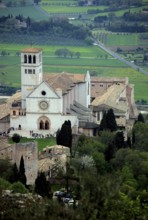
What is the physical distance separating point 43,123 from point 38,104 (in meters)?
0.93

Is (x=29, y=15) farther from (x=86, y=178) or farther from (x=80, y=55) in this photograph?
(x=86, y=178)

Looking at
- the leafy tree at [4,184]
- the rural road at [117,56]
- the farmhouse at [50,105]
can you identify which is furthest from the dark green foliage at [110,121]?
the rural road at [117,56]

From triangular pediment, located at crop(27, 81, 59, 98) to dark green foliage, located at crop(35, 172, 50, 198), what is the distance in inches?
454

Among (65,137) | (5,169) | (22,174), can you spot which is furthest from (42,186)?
(65,137)

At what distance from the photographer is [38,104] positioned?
59375 mm

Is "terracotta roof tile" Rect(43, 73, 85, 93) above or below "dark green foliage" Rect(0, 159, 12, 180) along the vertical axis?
above

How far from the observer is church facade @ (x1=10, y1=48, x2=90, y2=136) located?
59.1 m

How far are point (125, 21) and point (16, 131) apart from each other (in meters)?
61.1

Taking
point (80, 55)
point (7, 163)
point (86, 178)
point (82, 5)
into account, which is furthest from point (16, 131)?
point (82, 5)

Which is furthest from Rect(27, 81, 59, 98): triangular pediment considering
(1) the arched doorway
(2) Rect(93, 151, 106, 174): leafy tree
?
(2) Rect(93, 151, 106, 174): leafy tree

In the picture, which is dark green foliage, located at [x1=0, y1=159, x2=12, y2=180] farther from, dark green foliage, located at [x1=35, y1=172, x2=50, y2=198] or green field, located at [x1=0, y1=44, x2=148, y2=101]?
green field, located at [x1=0, y1=44, x2=148, y2=101]

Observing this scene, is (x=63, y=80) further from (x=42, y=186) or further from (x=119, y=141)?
(x=42, y=186)

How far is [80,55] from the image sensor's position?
100438 millimetres

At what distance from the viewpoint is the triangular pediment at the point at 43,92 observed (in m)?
59.0
